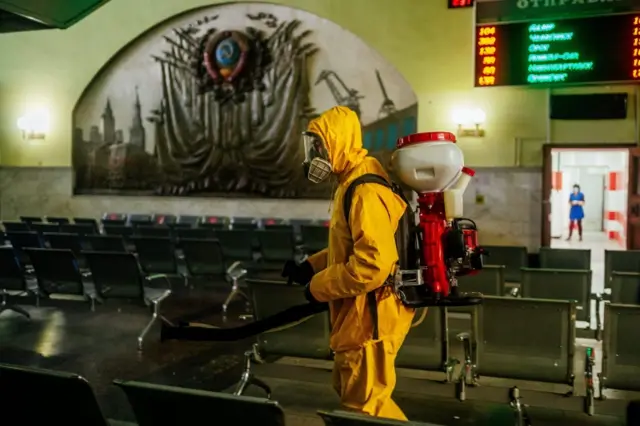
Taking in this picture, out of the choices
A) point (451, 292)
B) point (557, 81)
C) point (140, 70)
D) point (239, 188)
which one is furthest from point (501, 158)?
point (451, 292)

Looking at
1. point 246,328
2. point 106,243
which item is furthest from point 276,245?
point 246,328

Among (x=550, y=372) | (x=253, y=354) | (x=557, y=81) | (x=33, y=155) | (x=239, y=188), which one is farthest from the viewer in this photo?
(x=33, y=155)

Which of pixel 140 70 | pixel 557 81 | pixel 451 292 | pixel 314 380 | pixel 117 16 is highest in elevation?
pixel 117 16

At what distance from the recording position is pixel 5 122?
43.1 ft

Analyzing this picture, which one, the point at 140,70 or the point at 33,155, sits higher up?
the point at 140,70

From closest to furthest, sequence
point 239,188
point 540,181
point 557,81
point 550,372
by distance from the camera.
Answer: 1. point 550,372
2. point 557,81
3. point 540,181
4. point 239,188

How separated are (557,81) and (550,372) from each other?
17.7 ft

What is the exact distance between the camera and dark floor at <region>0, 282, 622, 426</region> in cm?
362

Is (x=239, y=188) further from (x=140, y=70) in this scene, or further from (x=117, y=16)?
(x=117, y=16)

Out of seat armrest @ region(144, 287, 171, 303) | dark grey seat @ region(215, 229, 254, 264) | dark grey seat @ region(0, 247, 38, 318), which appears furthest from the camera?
dark grey seat @ region(215, 229, 254, 264)

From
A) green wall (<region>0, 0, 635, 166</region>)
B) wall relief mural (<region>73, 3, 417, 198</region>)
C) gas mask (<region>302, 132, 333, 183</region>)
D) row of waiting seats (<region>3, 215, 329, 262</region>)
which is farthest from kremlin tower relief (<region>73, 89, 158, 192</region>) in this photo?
gas mask (<region>302, 132, 333, 183</region>)

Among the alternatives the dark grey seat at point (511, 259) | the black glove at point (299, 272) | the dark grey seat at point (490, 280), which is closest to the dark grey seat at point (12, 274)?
the black glove at point (299, 272)

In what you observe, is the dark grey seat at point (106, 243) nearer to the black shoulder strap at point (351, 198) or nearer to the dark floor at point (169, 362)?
the dark floor at point (169, 362)

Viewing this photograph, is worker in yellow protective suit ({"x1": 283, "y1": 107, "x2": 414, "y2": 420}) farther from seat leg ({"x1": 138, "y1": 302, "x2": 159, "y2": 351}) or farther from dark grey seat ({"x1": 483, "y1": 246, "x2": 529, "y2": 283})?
dark grey seat ({"x1": 483, "y1": 246, "x2": 529, "y2": 283})
